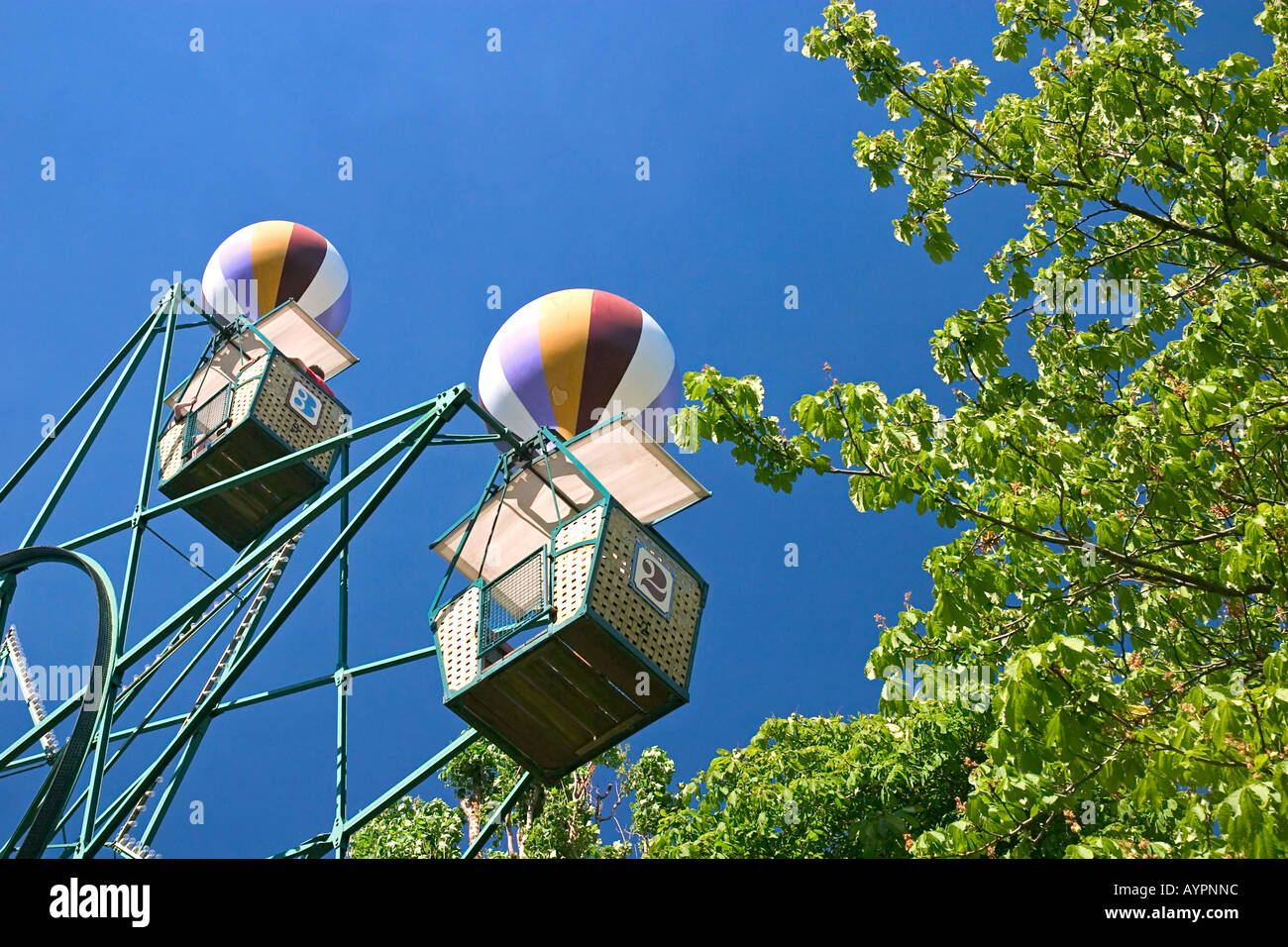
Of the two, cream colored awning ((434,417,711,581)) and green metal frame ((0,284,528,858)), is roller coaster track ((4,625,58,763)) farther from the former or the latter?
cream colored awning ((434,417,711,581))

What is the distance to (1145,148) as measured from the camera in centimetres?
877

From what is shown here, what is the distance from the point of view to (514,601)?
9703 mm

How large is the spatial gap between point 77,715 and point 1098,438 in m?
6.83

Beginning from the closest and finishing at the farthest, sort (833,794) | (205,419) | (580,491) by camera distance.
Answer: (580,491) < (205,419) < (833,794)

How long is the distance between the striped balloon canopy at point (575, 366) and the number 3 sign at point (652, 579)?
4.11 metres

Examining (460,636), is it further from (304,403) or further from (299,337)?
(299,337)

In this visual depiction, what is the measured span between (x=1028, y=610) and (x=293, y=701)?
2109 inches

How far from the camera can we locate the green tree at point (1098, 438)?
650 centimetres

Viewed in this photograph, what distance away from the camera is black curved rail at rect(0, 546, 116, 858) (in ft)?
21.2

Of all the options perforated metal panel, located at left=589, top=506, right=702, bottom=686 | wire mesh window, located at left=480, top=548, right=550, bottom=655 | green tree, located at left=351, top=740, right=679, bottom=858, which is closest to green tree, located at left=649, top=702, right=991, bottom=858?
green tree, located at left=351, top=740, right=679, bottom=858

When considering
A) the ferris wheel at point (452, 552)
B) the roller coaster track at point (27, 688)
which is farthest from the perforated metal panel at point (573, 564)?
the roller coaster track at point (27, 688)

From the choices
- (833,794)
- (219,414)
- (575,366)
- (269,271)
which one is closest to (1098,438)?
(575,366)

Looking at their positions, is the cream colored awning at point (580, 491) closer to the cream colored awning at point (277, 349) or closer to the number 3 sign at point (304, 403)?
the number 3 sign at point (304, 403)
